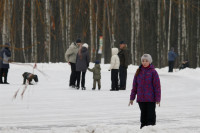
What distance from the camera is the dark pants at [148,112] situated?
7.94 meters

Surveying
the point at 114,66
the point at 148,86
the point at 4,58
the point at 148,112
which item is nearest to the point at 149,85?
the point at 148,86

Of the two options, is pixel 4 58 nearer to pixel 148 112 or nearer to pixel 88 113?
pixel 88 113

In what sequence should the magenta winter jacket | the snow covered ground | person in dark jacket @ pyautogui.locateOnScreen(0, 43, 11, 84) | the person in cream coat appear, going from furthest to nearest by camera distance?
person in dark jacket @ pyautogui.locateOnScreen(0, 43, 11, 84), the person in cream coat, the snow covered ground, the magenta winter jacket

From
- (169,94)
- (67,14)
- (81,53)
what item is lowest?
(169,94)

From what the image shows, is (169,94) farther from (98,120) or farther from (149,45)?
(149,45)

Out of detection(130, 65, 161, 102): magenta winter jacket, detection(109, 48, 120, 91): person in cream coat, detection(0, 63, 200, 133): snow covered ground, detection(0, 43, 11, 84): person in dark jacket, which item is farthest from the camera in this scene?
detection(0, 43, 11, 84): person in dark jacket

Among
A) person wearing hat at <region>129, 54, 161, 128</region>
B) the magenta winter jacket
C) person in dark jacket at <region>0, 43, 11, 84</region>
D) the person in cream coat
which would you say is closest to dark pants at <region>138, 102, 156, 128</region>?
person wearing hat at <region>129, 54, 161, 128</region>

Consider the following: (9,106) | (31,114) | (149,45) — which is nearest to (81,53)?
(9,106)

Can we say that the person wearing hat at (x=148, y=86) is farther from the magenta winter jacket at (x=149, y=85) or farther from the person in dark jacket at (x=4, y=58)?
the person in dark jacket at (x=4, y=58)

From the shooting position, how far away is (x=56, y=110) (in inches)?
452

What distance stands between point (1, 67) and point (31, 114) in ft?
27.1

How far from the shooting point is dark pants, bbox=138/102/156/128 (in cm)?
794

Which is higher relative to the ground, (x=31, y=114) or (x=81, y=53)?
(x=81, y=53)

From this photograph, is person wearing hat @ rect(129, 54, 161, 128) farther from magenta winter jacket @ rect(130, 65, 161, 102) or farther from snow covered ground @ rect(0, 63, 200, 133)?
snow covered ground @ rect(0, 63, 200, 133)
